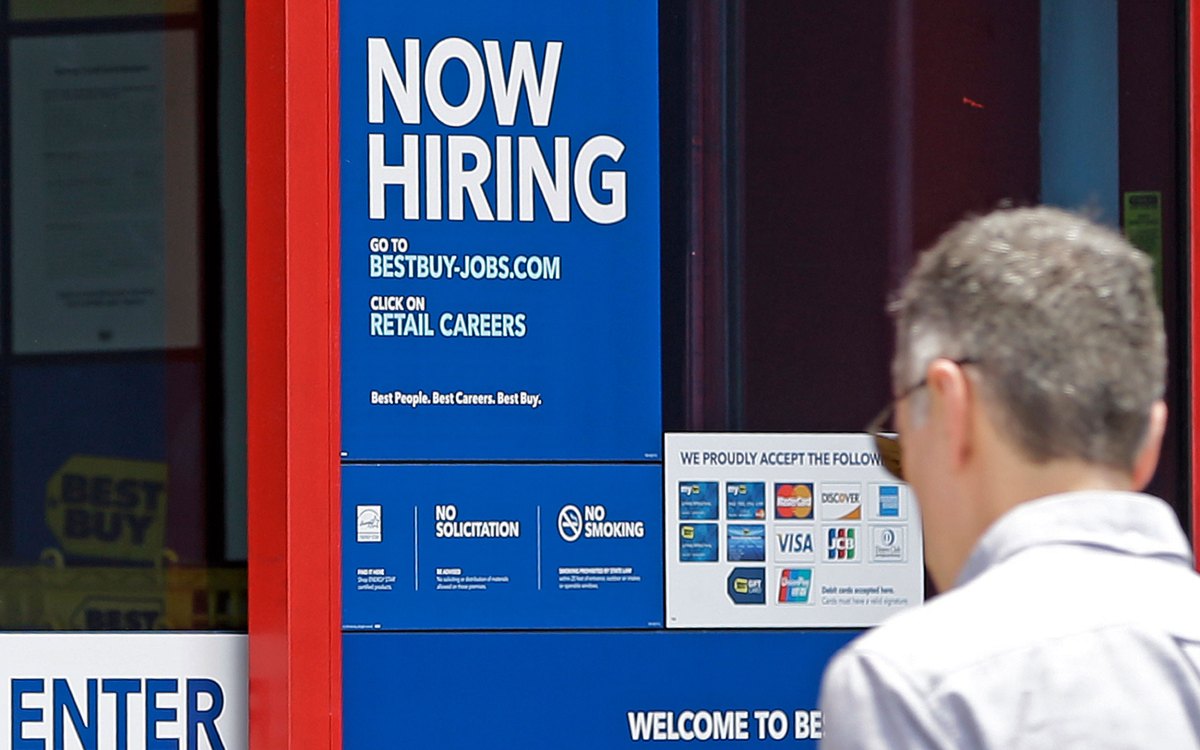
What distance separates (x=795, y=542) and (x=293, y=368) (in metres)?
1.02

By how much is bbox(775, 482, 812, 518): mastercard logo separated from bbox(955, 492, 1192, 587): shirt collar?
6.96 ft

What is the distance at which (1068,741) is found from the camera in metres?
1.02

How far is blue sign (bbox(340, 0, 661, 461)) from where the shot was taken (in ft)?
10.4

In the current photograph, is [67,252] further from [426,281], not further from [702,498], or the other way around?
[702,498]

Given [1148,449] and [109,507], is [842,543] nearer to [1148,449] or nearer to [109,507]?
[109,507]

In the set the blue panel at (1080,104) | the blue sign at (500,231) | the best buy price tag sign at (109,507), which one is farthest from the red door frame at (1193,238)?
the best buy price tag sign at (109,507)

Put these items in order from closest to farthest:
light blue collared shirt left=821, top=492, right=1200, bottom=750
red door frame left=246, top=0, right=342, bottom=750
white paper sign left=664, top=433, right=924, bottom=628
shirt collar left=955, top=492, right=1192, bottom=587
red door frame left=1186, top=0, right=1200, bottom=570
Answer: light blue collared shirt left=821, top=492, right=1200, bottom=750, shirt collar left=955, top=492, right=1192, bottom=587, red door frame left=246, top=0, right=342, bottom=750, white paper sign left=664, top=433, right=924, bottom=628, red door frame left=1186, top=0, right=1200, bottom=570

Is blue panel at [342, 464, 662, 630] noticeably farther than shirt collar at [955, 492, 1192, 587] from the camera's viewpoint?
Yes

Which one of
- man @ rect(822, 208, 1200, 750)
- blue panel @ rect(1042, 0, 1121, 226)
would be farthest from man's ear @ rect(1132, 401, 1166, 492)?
blue panel @ rect(1042, 0, 1121, 226)

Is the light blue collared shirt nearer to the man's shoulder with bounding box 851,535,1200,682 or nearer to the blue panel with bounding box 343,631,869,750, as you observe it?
the man's shoulder with bounding box 851,535,1200,682

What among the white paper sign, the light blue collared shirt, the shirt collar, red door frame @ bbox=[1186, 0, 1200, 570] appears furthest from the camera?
red door frame @ bbox=[1186, 0, 1200, 570]

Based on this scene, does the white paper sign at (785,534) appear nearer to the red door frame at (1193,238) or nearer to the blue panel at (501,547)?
the blue panel at (501,547)

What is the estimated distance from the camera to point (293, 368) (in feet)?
10.3

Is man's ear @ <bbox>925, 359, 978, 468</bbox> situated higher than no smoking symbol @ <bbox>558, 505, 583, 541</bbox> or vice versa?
man's ear @ <bbox>925, 359, 978, 468</bbox>
